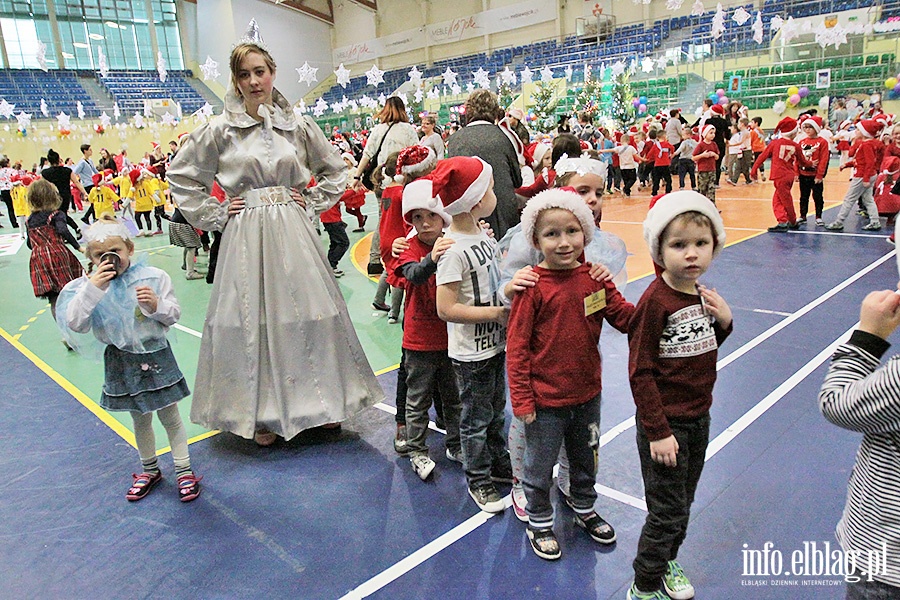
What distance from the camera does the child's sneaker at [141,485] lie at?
320 cm

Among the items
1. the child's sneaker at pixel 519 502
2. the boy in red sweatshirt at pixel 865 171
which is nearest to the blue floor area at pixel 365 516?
the child's sneaker at pixel 519 502

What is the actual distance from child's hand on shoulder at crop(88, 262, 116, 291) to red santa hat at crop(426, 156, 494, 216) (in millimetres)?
1563

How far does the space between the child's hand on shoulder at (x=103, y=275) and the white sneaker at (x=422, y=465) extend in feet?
5.68

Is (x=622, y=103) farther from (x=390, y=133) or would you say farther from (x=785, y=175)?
(x=390, y=133)

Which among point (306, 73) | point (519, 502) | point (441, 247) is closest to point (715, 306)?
point (441, 247)

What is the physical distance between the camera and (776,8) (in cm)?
2288

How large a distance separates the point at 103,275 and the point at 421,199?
152 centimetres

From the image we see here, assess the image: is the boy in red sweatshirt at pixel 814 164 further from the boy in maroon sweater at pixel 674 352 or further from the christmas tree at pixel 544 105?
the christmas tree at pixel 544 105

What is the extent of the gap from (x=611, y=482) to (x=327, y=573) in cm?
141

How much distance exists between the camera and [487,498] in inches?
116

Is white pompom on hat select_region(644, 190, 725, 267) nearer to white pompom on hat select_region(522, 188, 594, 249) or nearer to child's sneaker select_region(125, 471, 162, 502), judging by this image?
white pompom on hat select_region(522, 188, 594, 249)

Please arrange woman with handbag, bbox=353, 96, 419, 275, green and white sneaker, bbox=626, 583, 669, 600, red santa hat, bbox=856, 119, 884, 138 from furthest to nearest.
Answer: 1. red santa hat, bbox=856, 119, 884, 138
2. woman with handbag, bbox=353, 96, 419, 275
3. green and white sneaker, bbox=626, 583, 669, 600

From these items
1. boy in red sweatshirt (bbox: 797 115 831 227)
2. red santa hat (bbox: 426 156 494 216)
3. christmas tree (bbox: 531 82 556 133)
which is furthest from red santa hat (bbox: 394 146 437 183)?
christmas tree (bbox: 531 82 556 133)

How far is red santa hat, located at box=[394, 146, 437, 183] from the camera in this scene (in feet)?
11.1
